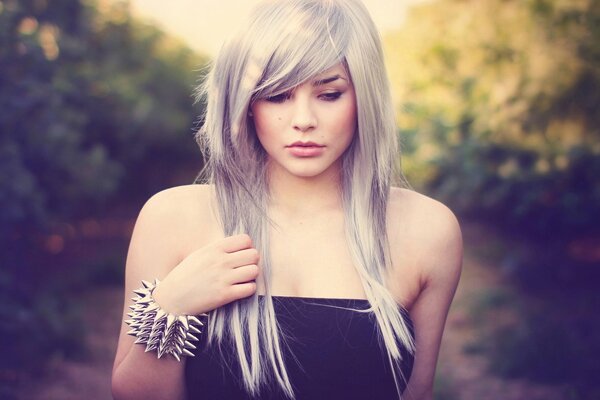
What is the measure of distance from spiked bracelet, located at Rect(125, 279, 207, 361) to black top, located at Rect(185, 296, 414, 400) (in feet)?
0.25

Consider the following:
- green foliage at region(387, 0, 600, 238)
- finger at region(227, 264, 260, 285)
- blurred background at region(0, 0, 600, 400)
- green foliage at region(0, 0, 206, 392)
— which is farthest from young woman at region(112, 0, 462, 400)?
green foliage at region(387, 0, 600, 238)

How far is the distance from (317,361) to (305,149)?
596 millimetres

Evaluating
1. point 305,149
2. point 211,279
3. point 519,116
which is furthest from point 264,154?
point 519,116

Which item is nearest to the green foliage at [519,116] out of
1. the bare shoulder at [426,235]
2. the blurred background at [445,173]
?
the blurred background at [445,173]

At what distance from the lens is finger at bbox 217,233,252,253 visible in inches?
72.6

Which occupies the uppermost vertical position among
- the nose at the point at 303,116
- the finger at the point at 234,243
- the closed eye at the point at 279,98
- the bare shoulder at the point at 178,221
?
the closed eye at the point at 279,98

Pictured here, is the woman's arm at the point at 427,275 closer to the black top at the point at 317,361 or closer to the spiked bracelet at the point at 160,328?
the black top at the point at 317,361

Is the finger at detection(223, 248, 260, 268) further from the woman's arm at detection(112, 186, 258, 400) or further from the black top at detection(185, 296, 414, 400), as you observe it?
the black top at detection(185, 296, 414, 400)

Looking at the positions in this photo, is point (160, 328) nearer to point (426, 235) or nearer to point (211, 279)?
point (211, 279)

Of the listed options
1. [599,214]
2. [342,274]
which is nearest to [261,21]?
[342,274]

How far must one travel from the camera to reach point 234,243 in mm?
1850

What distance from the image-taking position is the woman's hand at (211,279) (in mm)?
1812

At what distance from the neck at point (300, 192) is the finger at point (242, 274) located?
0.33m

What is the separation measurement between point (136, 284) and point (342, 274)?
0.60 m
